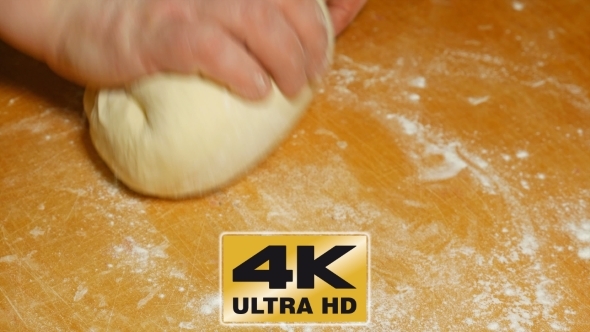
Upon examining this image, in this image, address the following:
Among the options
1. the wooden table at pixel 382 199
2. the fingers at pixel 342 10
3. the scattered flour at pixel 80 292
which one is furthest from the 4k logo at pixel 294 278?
the fingers at pixel 342 10

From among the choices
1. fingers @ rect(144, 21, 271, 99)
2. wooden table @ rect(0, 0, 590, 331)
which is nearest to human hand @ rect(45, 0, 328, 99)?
fingers @ rect(144, 21, 271, 99)

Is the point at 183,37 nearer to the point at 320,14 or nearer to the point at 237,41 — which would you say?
the point at 237,41

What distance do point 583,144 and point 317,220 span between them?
0.47 metres

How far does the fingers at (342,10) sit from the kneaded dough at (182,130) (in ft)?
0.93

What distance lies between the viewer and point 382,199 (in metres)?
1.05

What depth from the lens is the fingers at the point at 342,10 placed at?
48.2 inches

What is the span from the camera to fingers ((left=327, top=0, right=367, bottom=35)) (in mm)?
1225

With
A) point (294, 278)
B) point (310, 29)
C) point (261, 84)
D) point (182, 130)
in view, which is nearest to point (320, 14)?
point (310, 29)

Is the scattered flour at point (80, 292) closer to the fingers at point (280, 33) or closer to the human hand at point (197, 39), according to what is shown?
the human hand at point (197, 39)

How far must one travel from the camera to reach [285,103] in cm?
96

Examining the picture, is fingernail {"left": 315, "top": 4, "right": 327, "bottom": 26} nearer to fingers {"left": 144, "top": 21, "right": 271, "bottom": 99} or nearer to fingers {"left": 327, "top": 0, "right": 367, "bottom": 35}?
fingers {"left": 144, "top": 21, "right": 271, "bottom": 99}

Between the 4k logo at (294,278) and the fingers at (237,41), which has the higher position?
the fingers at (237,41)

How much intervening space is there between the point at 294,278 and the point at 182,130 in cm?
26

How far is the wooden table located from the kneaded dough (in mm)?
81
